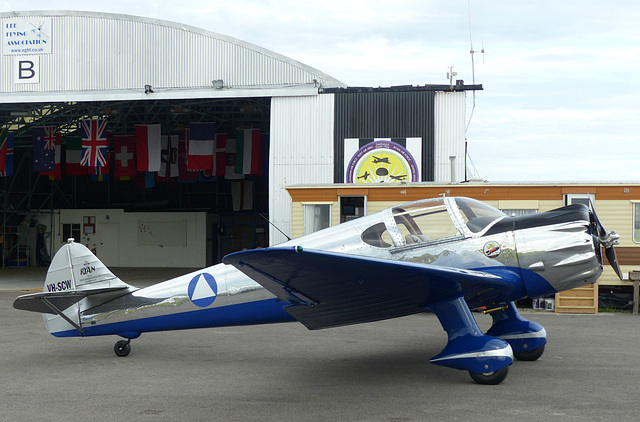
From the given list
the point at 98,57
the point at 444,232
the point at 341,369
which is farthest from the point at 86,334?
the point at 98,57

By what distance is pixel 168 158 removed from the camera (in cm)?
2855

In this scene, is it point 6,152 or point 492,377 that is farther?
point 6,152

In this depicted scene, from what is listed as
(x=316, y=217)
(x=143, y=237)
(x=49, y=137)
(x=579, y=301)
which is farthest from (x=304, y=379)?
(x=143, y=237)

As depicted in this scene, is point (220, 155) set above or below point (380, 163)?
above

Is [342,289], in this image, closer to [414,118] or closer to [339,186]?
[339,186]

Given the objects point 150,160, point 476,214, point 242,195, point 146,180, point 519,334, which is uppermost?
point 150,160

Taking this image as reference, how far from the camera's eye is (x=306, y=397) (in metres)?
6.14

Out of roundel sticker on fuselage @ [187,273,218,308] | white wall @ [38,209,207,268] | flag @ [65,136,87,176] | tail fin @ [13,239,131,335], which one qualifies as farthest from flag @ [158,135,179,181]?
roundel sticker on fuselage @ [187,273,218,308]

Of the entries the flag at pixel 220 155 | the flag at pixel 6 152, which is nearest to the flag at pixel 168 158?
the flag at pixel 220 155

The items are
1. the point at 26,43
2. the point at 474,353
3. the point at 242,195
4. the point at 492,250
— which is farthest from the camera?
the point at 242,195

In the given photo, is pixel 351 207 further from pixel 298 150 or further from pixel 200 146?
pixel 200 146

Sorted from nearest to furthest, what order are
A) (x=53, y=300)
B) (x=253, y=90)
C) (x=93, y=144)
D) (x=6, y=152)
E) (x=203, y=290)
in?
1. (x=203, y=290)
2. (x=53, y=300)
3. (x=253, y=90)
4. (x=93, y=144)
5. (x=6, y=152)

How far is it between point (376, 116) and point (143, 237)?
56.0 ft

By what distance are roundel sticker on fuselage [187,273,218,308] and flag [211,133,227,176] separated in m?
20.1
